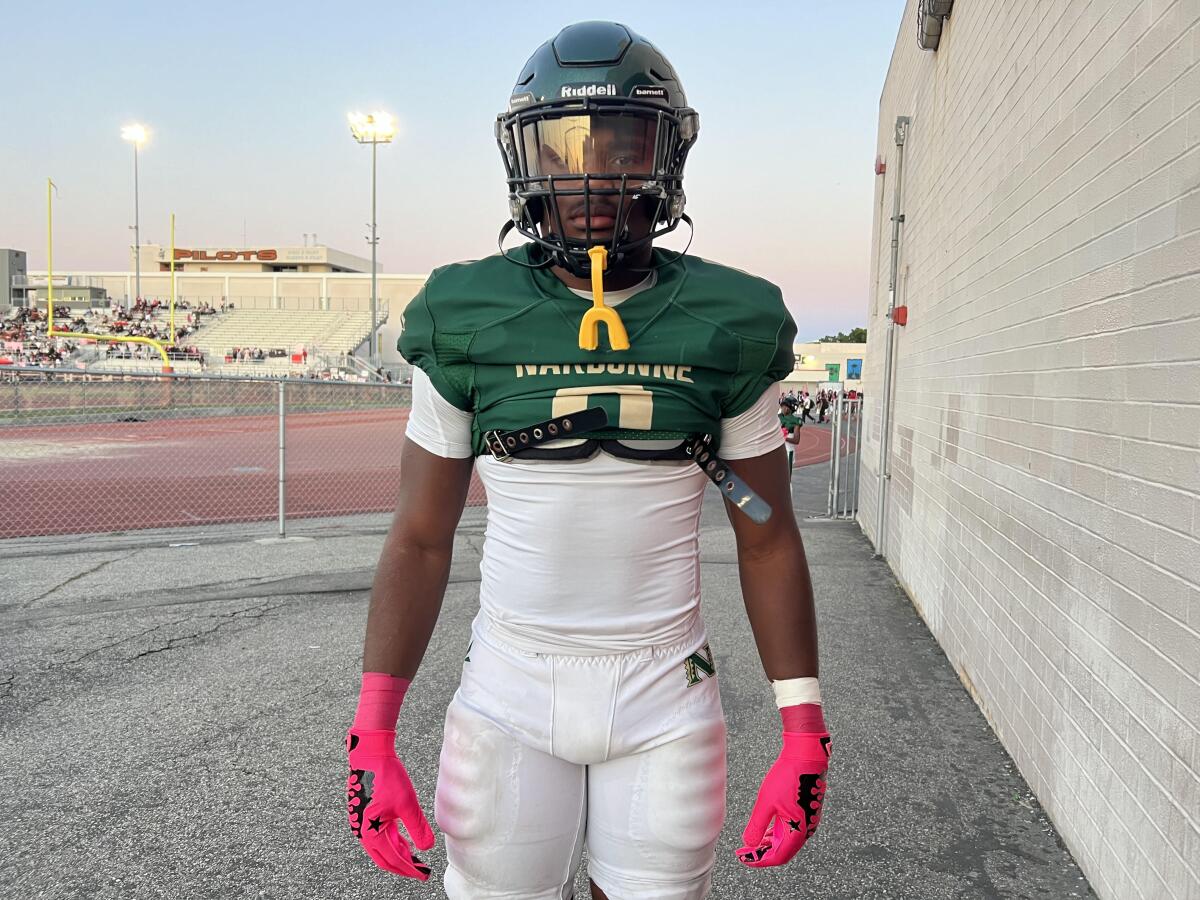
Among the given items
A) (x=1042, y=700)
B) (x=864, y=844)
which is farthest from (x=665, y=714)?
(x=1042, y=700)

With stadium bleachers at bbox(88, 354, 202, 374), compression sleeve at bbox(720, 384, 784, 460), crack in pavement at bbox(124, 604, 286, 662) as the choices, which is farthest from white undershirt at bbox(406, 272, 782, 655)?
stadium bleachers at bbox(88, 354, 202, 374)

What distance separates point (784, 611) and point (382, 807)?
0.88 m

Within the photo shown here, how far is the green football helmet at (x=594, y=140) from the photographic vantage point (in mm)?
1772

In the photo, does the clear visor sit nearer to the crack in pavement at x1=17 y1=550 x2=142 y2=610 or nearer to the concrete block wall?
the concrete block wall

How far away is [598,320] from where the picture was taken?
1.72 metres

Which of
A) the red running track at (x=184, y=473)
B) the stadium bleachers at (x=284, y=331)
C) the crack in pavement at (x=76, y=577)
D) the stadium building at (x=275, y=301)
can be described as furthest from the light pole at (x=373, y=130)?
the crack in pavement at (x=76, y=577)

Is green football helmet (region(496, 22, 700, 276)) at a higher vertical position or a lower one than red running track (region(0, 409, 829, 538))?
higher

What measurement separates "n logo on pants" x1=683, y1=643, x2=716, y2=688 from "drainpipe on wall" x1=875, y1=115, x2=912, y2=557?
22.7ft

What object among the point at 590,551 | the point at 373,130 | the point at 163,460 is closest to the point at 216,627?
the point at 590,551

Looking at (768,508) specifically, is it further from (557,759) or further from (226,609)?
(226,609)

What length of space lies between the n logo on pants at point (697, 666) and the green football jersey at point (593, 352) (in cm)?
44

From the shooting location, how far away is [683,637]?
1813mm

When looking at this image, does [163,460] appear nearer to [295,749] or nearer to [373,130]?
[295,749]

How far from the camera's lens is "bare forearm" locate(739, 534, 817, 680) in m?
1.92
